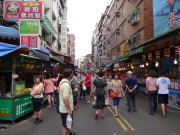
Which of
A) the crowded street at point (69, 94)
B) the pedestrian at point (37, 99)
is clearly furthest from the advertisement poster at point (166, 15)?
the pedestrian at point (37, 99)

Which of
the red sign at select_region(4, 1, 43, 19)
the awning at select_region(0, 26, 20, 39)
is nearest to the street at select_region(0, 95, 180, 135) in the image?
the awning at select_region(0, 26, 20, 39)

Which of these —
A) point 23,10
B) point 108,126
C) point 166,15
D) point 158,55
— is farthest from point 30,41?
point 166,15

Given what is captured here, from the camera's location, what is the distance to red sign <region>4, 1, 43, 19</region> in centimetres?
1187

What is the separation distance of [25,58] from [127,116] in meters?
5.20

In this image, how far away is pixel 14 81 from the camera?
7922mm

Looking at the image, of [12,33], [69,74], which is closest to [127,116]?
[69,74]

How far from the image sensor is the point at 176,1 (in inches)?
507

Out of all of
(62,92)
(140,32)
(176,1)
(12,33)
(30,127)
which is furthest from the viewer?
(140,32)

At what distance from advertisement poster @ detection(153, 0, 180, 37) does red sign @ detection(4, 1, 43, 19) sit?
837 cm

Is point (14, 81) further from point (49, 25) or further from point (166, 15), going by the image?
point (49, 25)

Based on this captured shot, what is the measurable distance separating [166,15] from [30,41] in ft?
31.1

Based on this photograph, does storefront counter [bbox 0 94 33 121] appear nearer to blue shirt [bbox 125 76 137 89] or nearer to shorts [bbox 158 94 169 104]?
blue shirt [bbox 125 76 137 89]

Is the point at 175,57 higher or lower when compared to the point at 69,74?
higher

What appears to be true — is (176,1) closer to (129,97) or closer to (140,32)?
(129,97)
